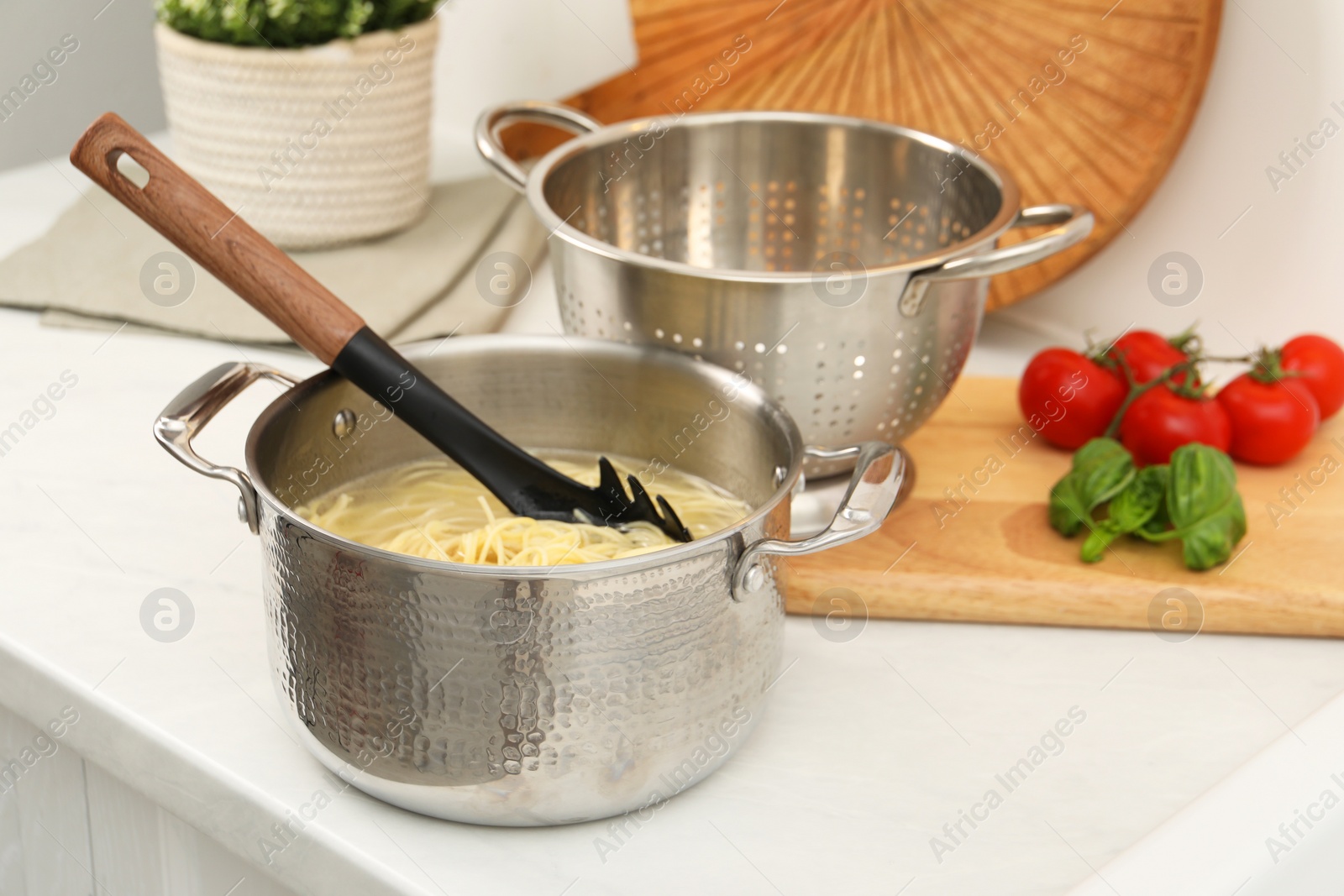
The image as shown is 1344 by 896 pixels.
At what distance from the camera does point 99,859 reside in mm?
896

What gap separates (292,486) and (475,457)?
11cm

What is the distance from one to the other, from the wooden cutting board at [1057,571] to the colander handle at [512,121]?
0.38 m

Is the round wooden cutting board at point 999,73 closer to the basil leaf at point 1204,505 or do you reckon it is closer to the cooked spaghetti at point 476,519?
the basil leaf at point 1204,505

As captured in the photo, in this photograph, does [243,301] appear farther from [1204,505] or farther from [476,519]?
[1204,505]

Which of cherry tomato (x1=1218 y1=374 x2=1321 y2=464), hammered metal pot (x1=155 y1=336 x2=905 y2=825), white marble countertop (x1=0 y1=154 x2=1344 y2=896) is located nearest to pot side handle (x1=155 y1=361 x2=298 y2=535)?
hammered metal pot (x1=155 y1=336 x2=905 y2=825)

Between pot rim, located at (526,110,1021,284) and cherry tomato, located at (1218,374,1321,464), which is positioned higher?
pot rim, located at (526,110,1021,284)

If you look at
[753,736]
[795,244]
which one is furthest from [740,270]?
[753,736]

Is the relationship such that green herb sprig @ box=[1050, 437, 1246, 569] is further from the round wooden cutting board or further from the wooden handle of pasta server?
the wooden handle of pasta server

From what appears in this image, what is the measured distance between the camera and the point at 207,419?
2.45 ft

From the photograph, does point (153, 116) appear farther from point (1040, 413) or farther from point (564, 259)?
point (1040, 413)

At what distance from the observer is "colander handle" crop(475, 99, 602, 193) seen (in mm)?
1042

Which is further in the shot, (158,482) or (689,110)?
(689,110)

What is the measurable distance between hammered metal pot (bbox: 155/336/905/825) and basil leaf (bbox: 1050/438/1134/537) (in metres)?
0.28

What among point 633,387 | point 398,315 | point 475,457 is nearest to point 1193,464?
point 633,387
